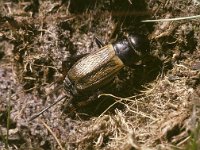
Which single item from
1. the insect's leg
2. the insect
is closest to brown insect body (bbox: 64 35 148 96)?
the insect

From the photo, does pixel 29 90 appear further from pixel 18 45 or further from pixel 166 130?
pixel 166 130

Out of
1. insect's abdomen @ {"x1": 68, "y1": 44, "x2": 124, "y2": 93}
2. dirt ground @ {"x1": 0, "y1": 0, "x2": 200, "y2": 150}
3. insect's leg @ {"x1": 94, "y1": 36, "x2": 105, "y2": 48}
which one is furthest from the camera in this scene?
insect's leg @ {"x1": 94, "y1": 36, "x2": 105, "y2": 48}

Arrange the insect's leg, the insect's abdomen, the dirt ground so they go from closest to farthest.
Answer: the dirt ground → the insect's abdomen → the insect's leg

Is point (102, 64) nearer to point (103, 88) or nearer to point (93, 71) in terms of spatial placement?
point (93, 71)

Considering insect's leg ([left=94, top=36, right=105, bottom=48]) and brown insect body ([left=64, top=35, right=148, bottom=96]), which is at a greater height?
insect's leg ([left=94, top=36, right=105, bottom=48])

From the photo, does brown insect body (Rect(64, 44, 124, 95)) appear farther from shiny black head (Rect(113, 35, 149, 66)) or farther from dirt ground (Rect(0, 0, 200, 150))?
dirt ground (Rect(0, 0, 200, 150))

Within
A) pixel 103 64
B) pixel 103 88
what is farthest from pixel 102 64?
pixel 103 88

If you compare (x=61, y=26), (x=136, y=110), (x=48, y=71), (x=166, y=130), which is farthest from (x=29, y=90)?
(x=166, y=130)

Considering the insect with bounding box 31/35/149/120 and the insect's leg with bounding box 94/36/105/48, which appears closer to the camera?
the insect with bounding box 31/35/149/120
